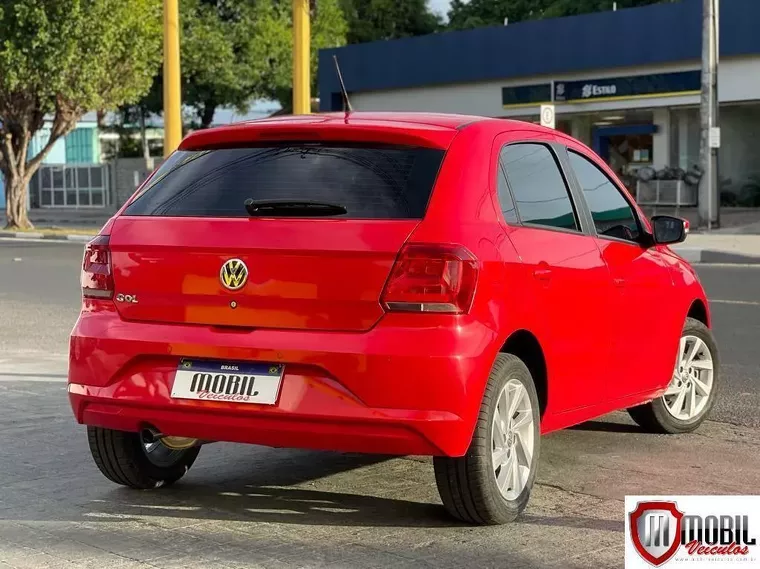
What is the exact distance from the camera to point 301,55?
24.1 metres

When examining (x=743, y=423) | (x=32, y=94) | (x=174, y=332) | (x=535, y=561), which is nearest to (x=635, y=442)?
(x=743, y=423)

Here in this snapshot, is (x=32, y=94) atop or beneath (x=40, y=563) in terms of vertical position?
atop

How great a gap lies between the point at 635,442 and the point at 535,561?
2.48 metres

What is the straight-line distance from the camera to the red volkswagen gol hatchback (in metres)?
4.84

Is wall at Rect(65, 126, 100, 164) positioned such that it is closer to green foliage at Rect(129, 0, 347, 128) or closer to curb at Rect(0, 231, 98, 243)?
green foliage at Rect(129, 0, 347, 128)

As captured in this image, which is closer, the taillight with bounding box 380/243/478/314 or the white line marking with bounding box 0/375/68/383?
the taillight with bounding box 380/243/478/314

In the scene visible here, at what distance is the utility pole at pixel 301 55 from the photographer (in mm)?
23656

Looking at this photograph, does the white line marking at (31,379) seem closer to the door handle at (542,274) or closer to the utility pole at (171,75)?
the door handle at (542,274)

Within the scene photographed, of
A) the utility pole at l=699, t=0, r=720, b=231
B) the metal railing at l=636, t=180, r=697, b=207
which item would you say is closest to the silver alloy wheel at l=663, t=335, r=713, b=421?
the utility pole at l=699, t=0, r=720, b=231

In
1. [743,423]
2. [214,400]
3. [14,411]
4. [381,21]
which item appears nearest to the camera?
[214,400]

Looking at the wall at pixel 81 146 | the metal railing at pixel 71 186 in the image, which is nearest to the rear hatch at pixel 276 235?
the metal railing at pixel 71 186

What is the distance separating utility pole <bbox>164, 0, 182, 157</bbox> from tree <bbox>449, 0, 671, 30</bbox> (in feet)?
115

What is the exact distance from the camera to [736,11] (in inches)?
1278

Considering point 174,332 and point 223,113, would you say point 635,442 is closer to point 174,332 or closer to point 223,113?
point 174,332
